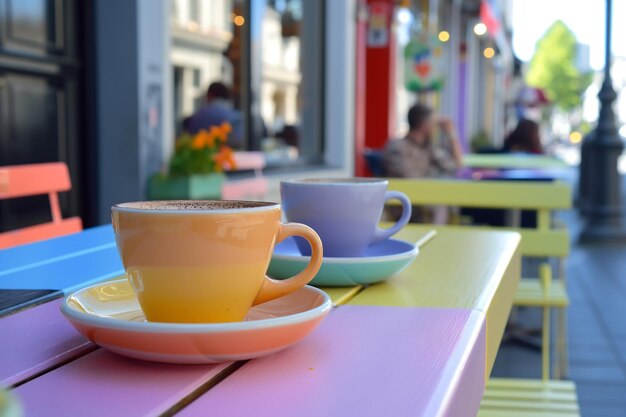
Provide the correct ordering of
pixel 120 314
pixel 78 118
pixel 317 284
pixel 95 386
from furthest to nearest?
pixel 78 118, pixel 317 284, pixel 120 314, pixel 95 386

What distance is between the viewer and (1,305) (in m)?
0.86

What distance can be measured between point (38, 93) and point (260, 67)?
240cm

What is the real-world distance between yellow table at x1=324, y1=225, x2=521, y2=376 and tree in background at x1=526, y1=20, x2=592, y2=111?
5190cm

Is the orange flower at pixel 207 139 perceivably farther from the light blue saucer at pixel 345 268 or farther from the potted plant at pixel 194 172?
the light blue saucer at pixel 345 268

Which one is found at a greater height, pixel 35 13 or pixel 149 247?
pixel 35 13

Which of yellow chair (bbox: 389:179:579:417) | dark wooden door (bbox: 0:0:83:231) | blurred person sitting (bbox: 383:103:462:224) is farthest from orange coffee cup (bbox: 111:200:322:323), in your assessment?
blurred person sitting (bbox: 383:103:462:224)

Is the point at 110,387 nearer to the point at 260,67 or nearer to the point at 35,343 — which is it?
the point at 35,343

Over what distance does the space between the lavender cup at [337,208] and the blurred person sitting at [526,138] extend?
26.9 feet

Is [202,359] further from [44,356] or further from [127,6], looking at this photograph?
[127,6]

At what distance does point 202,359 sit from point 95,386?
9 centimetres

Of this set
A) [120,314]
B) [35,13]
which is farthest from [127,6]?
[120,314]

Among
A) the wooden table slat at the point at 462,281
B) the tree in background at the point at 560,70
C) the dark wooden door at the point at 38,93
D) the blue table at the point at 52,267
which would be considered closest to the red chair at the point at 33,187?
the blue table at the point at 52,267

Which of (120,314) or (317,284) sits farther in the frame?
(317,284)

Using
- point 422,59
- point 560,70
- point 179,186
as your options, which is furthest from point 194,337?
point 560,70
